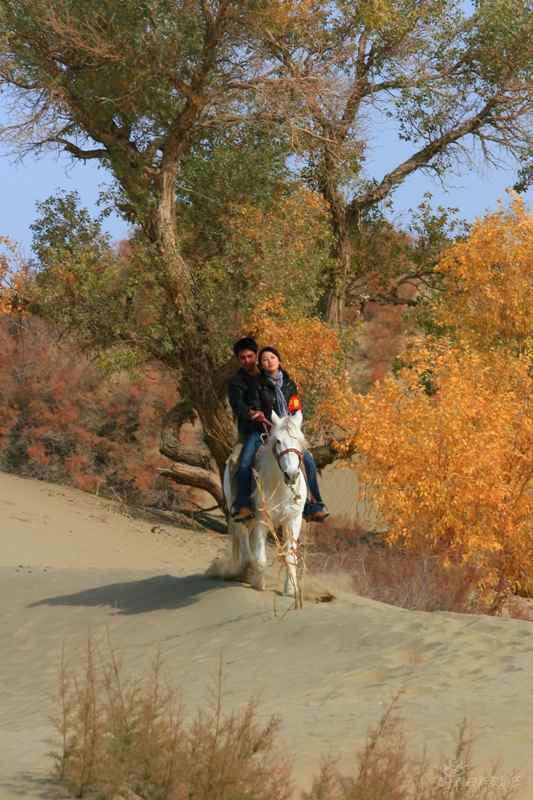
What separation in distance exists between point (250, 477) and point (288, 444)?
0.85 meters

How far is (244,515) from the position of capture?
42.3 feet

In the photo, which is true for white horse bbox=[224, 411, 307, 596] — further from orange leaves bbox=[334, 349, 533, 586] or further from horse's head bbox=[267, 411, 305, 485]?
orange leaves bbox=[334, 349, 533, 586]

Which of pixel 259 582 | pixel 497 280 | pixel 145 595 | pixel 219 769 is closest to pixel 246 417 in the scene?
pixel 259 582

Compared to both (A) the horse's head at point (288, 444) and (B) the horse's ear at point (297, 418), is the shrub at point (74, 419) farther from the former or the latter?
(A) the horse's head at point (288, 444)

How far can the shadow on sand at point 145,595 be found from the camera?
13.7 metres

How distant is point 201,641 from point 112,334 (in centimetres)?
1436

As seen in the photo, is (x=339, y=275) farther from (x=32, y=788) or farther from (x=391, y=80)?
(x=32, y=788)

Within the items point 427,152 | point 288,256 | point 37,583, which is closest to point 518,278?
point 288,256

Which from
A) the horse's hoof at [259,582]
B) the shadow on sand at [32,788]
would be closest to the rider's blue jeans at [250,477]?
the horse's hoof at [259,582]

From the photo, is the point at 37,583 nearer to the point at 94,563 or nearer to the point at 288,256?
the point at 94,563

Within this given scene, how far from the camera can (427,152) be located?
29922 mm

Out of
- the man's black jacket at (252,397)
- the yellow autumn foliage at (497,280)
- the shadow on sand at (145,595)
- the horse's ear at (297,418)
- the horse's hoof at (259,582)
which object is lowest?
the shadow on sand at (145,595)

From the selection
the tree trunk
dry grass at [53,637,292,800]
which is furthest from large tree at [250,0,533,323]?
dry grass at [53,637,292,800]

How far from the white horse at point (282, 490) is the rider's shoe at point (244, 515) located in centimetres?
6
